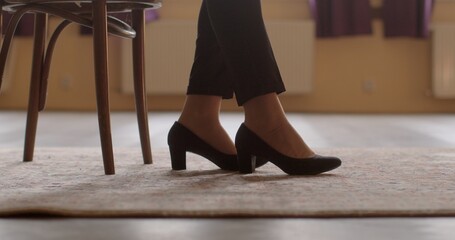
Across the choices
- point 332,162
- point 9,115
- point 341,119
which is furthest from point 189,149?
point 9,115

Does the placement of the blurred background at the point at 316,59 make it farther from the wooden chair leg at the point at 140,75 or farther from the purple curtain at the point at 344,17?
the wooden chair leg at the point at 140,75

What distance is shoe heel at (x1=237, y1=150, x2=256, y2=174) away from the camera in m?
1.56

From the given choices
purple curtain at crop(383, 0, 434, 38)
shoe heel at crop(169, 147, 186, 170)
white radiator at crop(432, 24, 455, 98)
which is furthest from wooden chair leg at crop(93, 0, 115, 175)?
white radiator at crop(432, 24, 455, 98)

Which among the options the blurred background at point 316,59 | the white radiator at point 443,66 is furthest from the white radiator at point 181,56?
the white radiator at point 443,66

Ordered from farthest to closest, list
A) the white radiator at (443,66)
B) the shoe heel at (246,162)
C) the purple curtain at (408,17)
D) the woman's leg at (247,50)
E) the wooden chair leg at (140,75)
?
the white radiator at (443,66) → the purple curtain at (408,17) → the wooden chair leg at (140,75) → the shoe heel at (246,162) → the woman's leg at (247,50)

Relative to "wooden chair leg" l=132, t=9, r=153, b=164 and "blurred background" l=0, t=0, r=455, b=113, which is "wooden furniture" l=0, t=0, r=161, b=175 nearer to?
"wooden chair leg" l=132, t=9, r=153, b=164

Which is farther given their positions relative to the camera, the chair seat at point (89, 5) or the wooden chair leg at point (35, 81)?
the wooden chair leg at point (35, 81)

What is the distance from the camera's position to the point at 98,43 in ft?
5.25

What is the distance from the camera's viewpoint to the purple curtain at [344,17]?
4.92 meters

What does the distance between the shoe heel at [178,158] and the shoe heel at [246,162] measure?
15 cm

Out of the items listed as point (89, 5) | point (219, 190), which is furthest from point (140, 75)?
point (219, 190)

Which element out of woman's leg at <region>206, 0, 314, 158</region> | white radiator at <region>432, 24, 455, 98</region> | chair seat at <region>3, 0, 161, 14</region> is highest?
chair seat at <region>3, 0, 161, 14</region>

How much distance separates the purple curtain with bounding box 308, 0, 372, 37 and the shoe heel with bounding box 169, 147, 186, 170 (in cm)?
342

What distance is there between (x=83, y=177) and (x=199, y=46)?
1.23 feet
